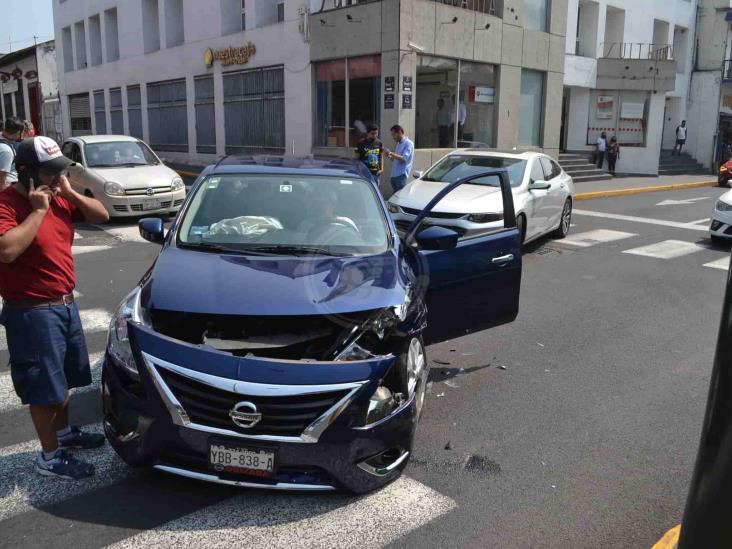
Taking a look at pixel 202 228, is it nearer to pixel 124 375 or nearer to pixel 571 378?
pixel 124 375

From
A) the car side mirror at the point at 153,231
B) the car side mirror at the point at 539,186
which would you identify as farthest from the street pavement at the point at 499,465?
the car side mirror at the point at 539,186

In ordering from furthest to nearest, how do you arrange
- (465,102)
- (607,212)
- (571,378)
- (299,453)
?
(465,102)
(607,212)
(571,378)
(299,453)

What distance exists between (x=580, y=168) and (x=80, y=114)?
25164 millimetres

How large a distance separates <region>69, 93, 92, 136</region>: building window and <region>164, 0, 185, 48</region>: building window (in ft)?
33.9

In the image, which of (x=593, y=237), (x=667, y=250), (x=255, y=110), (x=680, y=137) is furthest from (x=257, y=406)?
(x=680, y=137)

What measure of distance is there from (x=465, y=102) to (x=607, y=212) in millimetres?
5338

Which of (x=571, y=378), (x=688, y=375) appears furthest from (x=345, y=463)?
(x=688, y=375)

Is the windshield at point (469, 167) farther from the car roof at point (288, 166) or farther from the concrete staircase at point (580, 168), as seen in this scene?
the concrete staircase at point (580, 168)

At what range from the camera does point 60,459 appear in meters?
3.68

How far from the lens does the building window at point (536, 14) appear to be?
2027cm

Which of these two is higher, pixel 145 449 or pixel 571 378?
pixel 145 449

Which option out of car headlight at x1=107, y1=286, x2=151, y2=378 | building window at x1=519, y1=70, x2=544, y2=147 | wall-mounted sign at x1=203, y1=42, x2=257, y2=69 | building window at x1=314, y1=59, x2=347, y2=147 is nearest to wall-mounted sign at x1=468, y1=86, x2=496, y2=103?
building window at x1=519, y1=70, x2=544, y2=147

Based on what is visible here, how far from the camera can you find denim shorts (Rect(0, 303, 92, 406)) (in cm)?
343

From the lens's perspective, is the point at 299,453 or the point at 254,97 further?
the point at 254,97
